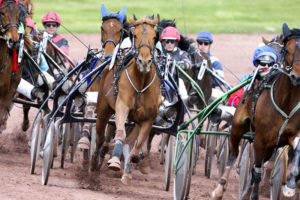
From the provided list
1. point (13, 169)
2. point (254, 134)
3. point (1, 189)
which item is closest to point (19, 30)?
point (13, 169)

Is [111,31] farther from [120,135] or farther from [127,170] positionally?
[127,170]

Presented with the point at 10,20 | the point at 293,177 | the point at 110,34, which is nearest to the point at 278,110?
the point at 293,177

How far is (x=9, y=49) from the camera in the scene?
9688mm

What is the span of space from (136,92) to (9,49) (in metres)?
2.05

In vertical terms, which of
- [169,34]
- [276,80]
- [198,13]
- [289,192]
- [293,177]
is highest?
[198,13]

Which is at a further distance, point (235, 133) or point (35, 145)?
point (35, 145)

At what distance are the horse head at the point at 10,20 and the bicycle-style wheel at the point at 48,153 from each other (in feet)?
3.51

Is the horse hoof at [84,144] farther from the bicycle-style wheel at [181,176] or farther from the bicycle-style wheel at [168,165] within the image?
the bicycle-style wheel at [181,176]

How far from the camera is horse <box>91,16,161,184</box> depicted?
26.5 feet

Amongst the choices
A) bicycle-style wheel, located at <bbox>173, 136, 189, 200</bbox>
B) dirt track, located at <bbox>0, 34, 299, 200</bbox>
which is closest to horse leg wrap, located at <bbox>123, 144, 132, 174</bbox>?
dirt track, located at <bbox>0, 34, 299, 200</bbox>

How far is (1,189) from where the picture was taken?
7.80 meters

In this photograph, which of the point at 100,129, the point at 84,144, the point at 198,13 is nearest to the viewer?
the point at 100,129

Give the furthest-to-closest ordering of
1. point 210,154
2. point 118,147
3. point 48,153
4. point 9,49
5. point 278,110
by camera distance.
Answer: point 210,154 < point 9,49 < point 48,153 < point 118,147 < point 278,110

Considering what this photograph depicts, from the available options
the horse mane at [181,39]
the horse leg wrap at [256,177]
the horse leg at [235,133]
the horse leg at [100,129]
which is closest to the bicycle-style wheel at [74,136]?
the horse leg at [100,129]
